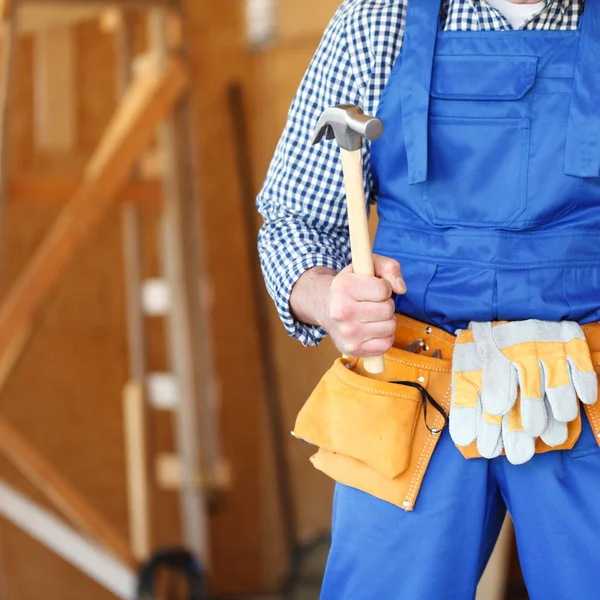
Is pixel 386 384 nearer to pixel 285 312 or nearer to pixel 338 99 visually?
pixel 285 312

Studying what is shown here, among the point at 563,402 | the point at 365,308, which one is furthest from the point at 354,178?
the point at 563,402

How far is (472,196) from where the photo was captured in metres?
1.30

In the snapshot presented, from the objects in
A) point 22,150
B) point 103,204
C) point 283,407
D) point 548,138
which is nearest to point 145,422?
point 103,204

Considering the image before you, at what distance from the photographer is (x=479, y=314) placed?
4.30 ft

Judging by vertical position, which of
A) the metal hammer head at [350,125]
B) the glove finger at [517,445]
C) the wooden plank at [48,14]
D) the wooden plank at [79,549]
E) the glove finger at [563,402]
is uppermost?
the metal hammer head at [350,125]

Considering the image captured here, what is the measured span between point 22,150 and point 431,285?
333 cm

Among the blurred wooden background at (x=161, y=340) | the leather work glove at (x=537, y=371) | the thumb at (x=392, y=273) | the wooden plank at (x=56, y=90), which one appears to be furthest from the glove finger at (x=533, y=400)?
the wooden plank at (x=56, y=90)

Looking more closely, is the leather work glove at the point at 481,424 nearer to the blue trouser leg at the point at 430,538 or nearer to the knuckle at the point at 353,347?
the blue trouser leg at the point at 430,538

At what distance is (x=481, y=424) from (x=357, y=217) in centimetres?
30

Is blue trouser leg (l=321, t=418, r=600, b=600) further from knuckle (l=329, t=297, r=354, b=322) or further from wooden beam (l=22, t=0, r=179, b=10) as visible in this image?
wooden beam (l=22, t=0, r=179, b=10)

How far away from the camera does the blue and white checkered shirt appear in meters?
1.34

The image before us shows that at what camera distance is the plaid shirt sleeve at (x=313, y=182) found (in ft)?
4.50

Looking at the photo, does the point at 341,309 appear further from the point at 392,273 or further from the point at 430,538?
the point at 430,538

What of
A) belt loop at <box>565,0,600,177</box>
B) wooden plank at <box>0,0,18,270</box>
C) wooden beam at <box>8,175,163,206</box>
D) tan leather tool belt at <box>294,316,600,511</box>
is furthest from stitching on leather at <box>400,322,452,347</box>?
wooden beam at <box>8,175,163,206</box>
